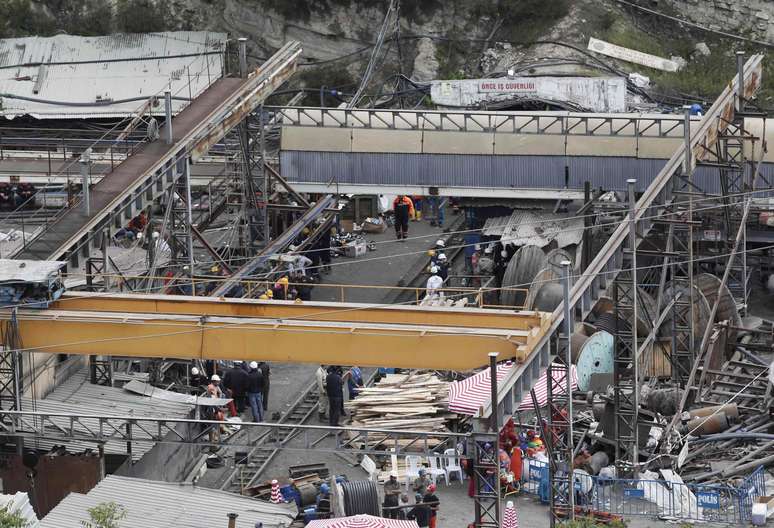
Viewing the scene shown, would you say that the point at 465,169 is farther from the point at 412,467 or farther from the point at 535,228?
the point at 412,467

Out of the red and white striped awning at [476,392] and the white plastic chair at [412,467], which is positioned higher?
the red and white striped awning at [476,392]

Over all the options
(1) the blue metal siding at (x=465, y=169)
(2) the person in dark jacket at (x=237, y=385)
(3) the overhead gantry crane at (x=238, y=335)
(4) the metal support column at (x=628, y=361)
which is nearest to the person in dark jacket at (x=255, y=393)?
(2) the person in dark jacket at (x=237, y=385)

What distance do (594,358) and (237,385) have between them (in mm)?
8333

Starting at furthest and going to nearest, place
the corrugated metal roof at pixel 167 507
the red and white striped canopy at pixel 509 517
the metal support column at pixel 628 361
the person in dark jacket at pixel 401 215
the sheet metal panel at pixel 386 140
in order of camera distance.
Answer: the person in dark jacket at pixel 401 215 < the sheet metal panel at pixel 386 140 < the metal support column at pixel 628 361 < the red and white striped canopy at pixel 509 517 < the corrugated metal roof at pixel 167 507

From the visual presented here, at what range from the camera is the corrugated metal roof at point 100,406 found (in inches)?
1559

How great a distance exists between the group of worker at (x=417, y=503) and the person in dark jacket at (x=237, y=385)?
5.82 metres

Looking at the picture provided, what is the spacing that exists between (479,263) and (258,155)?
7.34 metres

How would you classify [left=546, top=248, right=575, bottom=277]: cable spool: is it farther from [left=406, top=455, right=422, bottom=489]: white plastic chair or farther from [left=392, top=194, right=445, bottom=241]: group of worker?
[left=406, top=455, right=422, bottom=489]: white plastic chair

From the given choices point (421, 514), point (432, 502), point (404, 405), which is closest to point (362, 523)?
point (421, 514)

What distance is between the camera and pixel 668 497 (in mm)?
38562

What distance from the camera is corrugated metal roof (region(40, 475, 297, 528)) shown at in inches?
1387

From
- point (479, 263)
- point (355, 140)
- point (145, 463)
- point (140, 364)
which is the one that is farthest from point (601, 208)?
point (145, 463)

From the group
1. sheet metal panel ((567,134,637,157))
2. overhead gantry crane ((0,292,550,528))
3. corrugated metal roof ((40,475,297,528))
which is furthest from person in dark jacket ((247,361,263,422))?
sheet metal panel ((567,134,637,157))

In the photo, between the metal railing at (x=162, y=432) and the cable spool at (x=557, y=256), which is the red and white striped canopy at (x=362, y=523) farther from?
the cable spool at (x=557, y=256)
